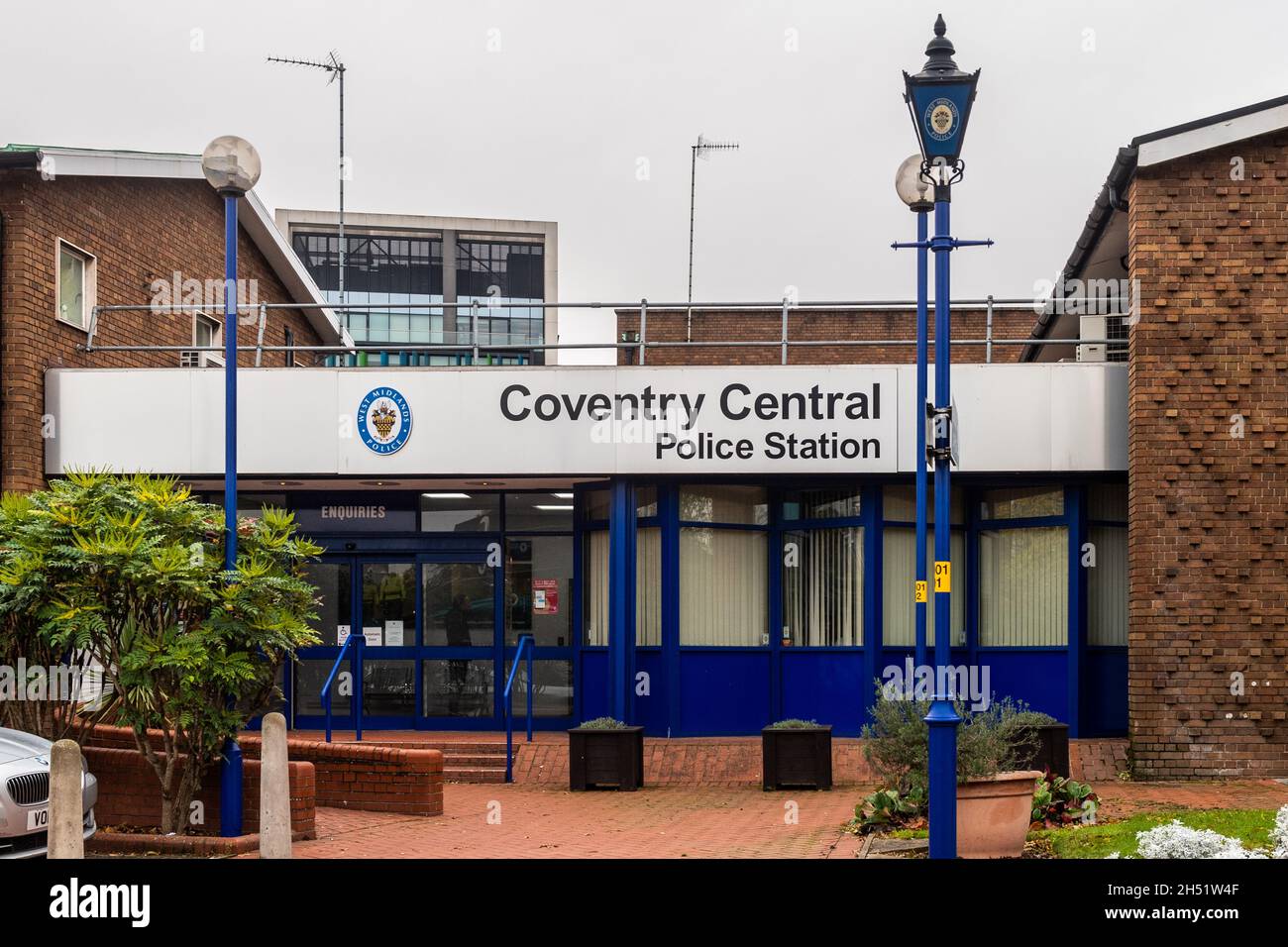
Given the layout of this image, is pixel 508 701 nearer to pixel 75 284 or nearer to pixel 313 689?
pixel 313 689

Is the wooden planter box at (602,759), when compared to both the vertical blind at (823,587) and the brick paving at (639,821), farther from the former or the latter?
the vertical blind at (823,587)

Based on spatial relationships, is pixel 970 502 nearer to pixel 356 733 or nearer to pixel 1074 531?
pixel 1074 531

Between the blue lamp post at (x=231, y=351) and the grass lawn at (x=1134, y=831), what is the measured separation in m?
5.80

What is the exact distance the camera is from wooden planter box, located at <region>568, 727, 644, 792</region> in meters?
15.0

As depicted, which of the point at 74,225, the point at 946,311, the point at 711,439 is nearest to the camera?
the point at 946,311

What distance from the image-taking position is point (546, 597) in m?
17.9

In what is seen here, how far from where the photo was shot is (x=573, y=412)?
652 inches

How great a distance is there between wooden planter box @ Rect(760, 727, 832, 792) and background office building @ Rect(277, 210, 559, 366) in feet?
218

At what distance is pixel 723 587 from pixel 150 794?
714 centimetres

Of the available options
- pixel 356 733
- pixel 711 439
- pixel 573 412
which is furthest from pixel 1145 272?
pixel 356 733

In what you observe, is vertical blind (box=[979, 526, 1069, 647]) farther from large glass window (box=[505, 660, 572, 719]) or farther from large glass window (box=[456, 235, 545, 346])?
large glass window (box=[456, 235, 545, 346])

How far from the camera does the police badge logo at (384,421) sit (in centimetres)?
1662

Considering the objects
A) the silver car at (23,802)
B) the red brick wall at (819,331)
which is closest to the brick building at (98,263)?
the silver car at (23,802)

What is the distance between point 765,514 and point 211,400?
6.27m
